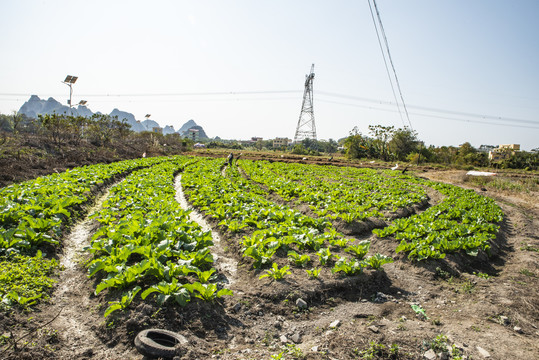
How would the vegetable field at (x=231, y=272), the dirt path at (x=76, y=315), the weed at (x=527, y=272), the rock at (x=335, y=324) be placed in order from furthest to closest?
1. the weed at (x=527, y=272)
2. the rock at (x=335, y=324)
3. the vegetable field at (x=231, y=272)
4. the dirt path at (x=76, y=315)

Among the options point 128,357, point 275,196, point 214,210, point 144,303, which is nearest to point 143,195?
point 214,210

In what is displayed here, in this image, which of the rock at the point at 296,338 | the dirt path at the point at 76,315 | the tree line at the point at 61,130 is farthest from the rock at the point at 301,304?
the tree line at the point at 61,130

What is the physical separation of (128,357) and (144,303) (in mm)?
754

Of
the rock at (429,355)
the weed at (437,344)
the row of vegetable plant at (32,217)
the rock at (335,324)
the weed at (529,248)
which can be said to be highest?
the row of vegetable plant at (32,217)

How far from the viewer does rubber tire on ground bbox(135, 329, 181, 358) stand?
126 inches

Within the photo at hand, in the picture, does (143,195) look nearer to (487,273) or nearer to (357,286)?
(357,286)

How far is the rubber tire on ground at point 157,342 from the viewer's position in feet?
10.5

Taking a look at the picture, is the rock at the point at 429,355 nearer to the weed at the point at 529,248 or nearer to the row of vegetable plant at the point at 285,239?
the row of vegetable plant at the point at 285,239

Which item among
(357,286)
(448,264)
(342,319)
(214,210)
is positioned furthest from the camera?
(214,210)

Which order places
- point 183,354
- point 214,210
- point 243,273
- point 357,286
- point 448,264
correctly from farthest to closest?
1. point 214,210
2. point 448,264
3. point 243,273
4. point 357,286
5. point 183,354

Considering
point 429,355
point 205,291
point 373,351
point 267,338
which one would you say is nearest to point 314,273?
point 267,338

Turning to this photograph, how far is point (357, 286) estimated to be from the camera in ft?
18.1

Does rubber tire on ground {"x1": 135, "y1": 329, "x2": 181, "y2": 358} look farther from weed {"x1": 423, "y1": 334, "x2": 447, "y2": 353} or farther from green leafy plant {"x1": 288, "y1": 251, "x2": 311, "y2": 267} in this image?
weed {"x1": 423, "y1": 334, "x2": 447, "y2": 353}

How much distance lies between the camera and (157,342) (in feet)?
11.4
